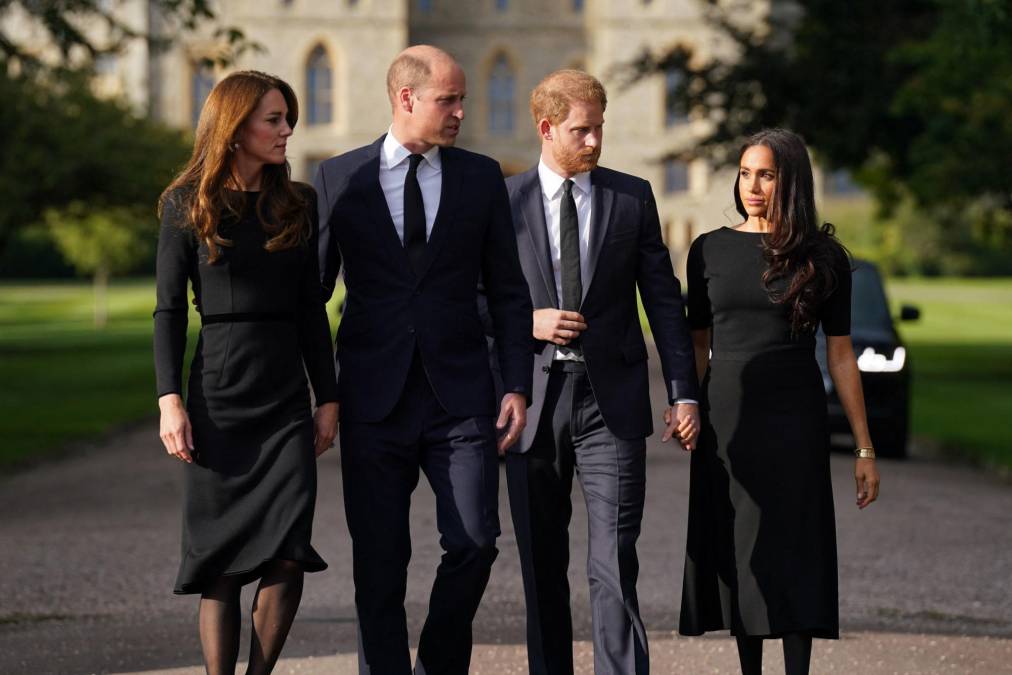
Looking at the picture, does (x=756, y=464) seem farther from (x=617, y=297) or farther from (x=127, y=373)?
(x=127, y=373)

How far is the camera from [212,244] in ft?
15.9

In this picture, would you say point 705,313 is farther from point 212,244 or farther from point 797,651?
point 212,244

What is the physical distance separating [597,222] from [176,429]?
5.06 ft

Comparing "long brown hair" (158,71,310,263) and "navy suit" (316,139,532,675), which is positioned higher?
"long brown hair" (158,71,310,263)

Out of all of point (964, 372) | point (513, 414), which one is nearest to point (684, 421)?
point (513, 414)

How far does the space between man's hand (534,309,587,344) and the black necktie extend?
560 millimetres

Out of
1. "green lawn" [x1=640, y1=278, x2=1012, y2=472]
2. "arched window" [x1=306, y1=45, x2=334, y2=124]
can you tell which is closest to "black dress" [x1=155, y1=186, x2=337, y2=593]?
"green lawn" [x1=640, y1=278, x2=1012, y2=472]

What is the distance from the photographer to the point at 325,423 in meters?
5.07

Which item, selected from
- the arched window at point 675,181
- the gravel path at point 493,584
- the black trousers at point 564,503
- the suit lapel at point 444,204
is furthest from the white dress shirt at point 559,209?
the arched window at point 675,181

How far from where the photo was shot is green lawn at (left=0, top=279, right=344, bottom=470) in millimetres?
17641

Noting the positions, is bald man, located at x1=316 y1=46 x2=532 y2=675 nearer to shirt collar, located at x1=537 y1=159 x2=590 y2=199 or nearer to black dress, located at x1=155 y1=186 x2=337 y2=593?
black dress, located at x1=155 y1=186 x2=337 y2=593

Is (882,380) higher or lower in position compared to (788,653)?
lower

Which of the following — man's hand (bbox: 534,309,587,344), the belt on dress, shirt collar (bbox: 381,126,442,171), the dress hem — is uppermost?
shirt collar (bbox: 381,126,442,171)

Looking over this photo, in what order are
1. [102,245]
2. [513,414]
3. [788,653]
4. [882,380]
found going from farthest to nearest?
[102,245], [882,380], [788,653], [513,414]
